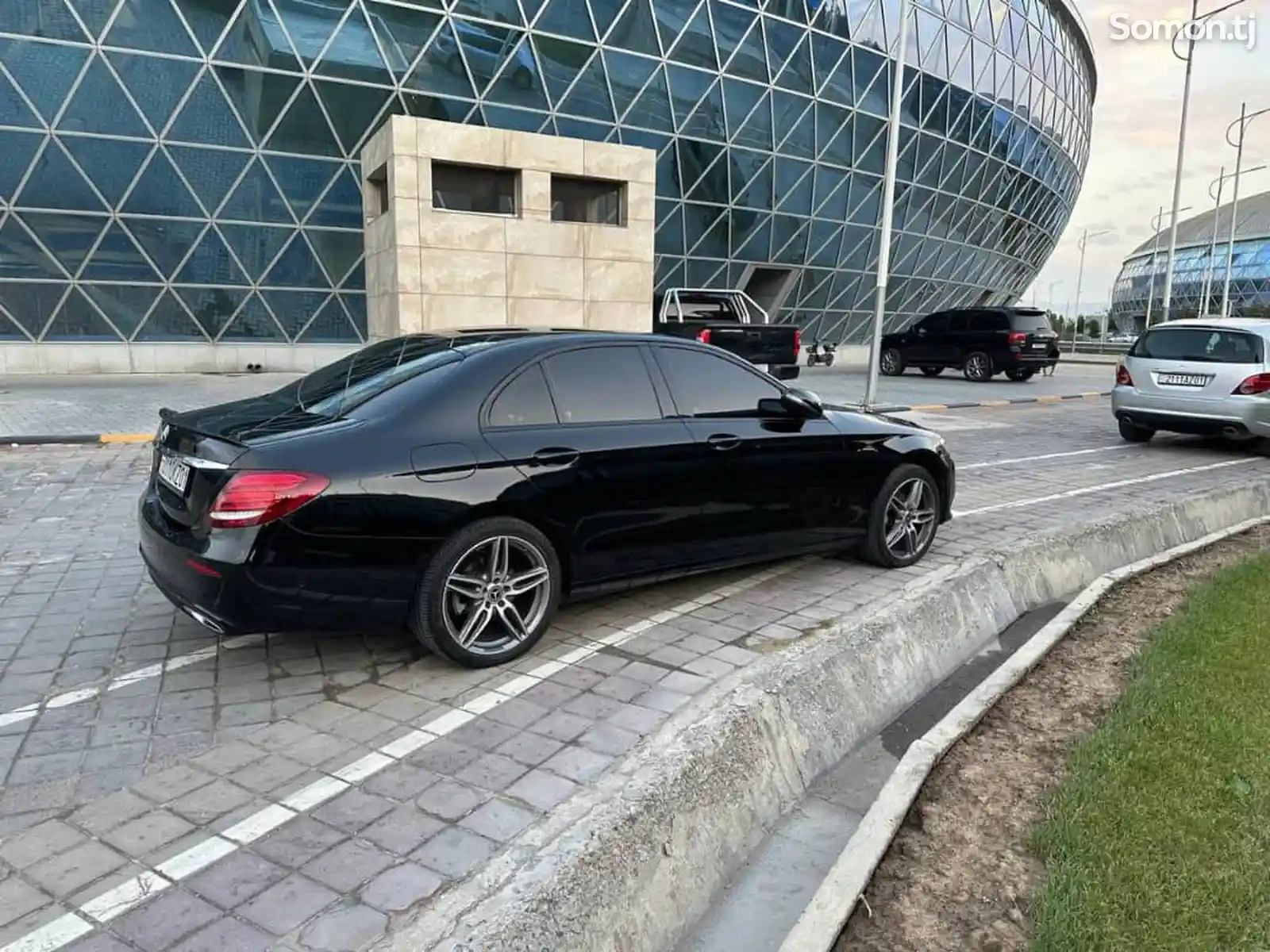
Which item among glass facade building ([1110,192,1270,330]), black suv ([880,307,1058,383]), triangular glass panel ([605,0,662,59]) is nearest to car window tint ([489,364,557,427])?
black suv ([880,307,1058,383])

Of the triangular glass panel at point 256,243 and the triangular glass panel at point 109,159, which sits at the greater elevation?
the triangular glass panel at point 109,159

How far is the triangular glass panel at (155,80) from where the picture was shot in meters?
19.8

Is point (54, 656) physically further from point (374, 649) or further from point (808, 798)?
point (808, 798)

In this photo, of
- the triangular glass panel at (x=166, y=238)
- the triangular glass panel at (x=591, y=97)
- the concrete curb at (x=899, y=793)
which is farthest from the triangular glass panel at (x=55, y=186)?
the concrete curb at (x=899, y=793)

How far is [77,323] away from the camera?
20812mm

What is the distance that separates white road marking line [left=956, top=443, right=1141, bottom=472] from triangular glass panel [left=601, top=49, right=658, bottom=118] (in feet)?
56.9

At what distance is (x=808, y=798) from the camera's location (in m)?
3.52

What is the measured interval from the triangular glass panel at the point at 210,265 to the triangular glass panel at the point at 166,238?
6.2 inches

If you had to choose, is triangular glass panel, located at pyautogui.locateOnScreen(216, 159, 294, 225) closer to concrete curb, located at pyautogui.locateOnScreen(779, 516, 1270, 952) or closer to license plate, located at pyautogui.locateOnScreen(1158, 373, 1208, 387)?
license plate, located at pyautogui.locateOnScreen(1158, 373, 1208, 387)

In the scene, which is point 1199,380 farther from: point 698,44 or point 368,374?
point 698,44

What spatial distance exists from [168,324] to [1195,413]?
21.5 metres

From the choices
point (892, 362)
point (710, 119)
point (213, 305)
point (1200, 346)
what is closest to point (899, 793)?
point (1200, 346)

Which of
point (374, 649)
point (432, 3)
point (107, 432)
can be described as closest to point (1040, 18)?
point (432, 3)

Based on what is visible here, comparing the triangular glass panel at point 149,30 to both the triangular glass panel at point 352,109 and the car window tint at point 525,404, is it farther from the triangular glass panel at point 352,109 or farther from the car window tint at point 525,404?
the car window tint at point 525,404
